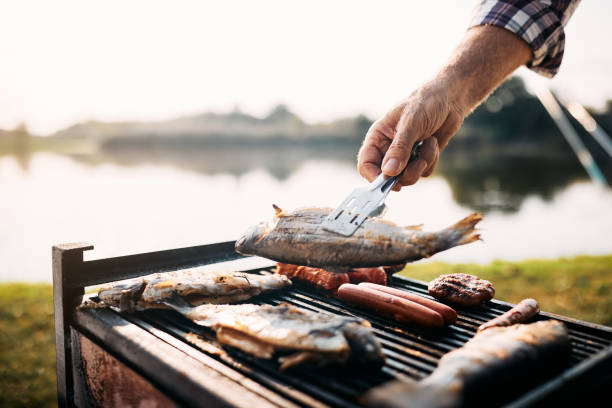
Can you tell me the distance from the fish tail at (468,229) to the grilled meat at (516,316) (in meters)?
0.82

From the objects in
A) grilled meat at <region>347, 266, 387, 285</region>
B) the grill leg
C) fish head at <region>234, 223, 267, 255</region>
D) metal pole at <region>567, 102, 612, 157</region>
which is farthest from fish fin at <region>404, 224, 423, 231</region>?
metal pole at <region>567, 102, 612, 157</region>

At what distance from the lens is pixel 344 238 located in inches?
112

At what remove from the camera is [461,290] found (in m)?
3.46

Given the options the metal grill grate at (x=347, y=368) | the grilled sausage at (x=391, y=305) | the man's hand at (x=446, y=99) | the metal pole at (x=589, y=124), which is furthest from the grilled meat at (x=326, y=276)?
the metal pole at (x=589, y=124)

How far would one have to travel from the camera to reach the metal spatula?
288cm

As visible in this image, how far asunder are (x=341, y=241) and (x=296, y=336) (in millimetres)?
771

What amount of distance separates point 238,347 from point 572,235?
18589 millimetres

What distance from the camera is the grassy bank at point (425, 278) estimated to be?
5.46 meters

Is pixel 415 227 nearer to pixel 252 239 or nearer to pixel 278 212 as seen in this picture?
pixel 278 212

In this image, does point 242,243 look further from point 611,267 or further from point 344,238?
point 611,267

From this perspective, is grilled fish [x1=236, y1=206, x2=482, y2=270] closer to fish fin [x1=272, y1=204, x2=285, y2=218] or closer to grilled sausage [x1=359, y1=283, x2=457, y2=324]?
→ fish fin [x1=272, y1=204, x2=285, y2=218]

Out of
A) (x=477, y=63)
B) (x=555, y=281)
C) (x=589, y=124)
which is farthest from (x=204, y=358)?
(x=555, y=281)

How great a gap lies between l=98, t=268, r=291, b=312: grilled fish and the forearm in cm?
239

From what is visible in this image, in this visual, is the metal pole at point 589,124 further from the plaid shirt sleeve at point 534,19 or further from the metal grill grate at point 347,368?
the metal grill grate at point 347,368
